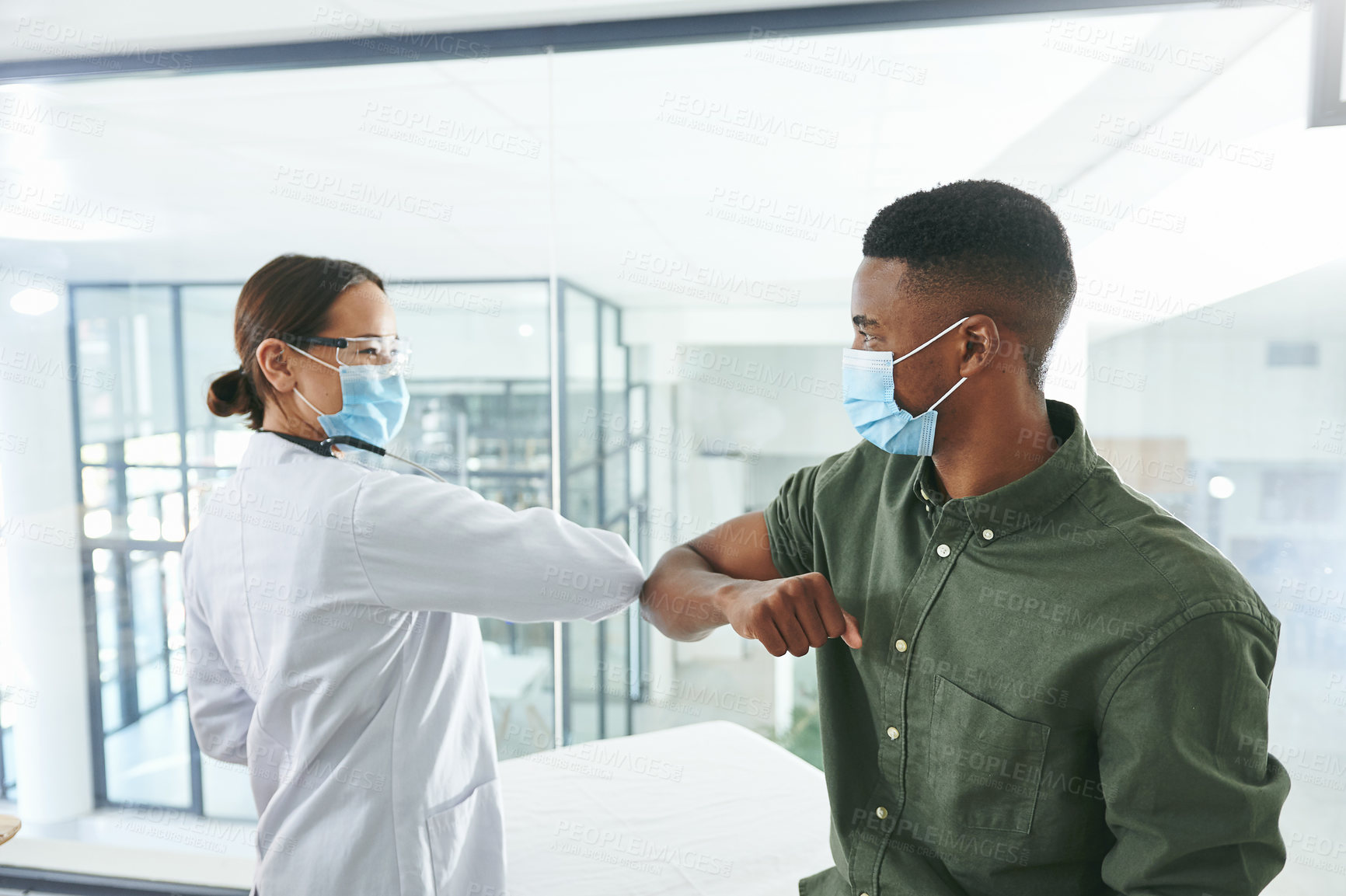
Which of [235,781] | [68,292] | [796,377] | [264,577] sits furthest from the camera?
[235,781]

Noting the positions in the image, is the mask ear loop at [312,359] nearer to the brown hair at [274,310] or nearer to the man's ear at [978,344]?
the brown hair at [274,310]

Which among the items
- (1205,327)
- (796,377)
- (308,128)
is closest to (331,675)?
(796,377)

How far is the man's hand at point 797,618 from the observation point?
970 mm

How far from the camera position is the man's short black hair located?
96 cm

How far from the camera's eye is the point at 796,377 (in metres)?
2.50

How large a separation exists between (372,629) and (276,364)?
0.47m

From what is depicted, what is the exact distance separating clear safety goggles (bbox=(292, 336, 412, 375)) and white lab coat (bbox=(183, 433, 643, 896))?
0.60ft

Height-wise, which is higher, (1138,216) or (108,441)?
(1138,216)

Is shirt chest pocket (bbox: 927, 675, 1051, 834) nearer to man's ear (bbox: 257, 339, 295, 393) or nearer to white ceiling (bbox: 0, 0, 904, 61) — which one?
man's ear (bbox: 257, 339, 295, 393)

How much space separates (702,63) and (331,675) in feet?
6.04

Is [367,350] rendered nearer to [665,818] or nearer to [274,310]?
[274,310]

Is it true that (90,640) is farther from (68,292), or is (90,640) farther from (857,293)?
(857,293)

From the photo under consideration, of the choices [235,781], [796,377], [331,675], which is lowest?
[235,781]

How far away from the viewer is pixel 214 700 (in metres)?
1.38
